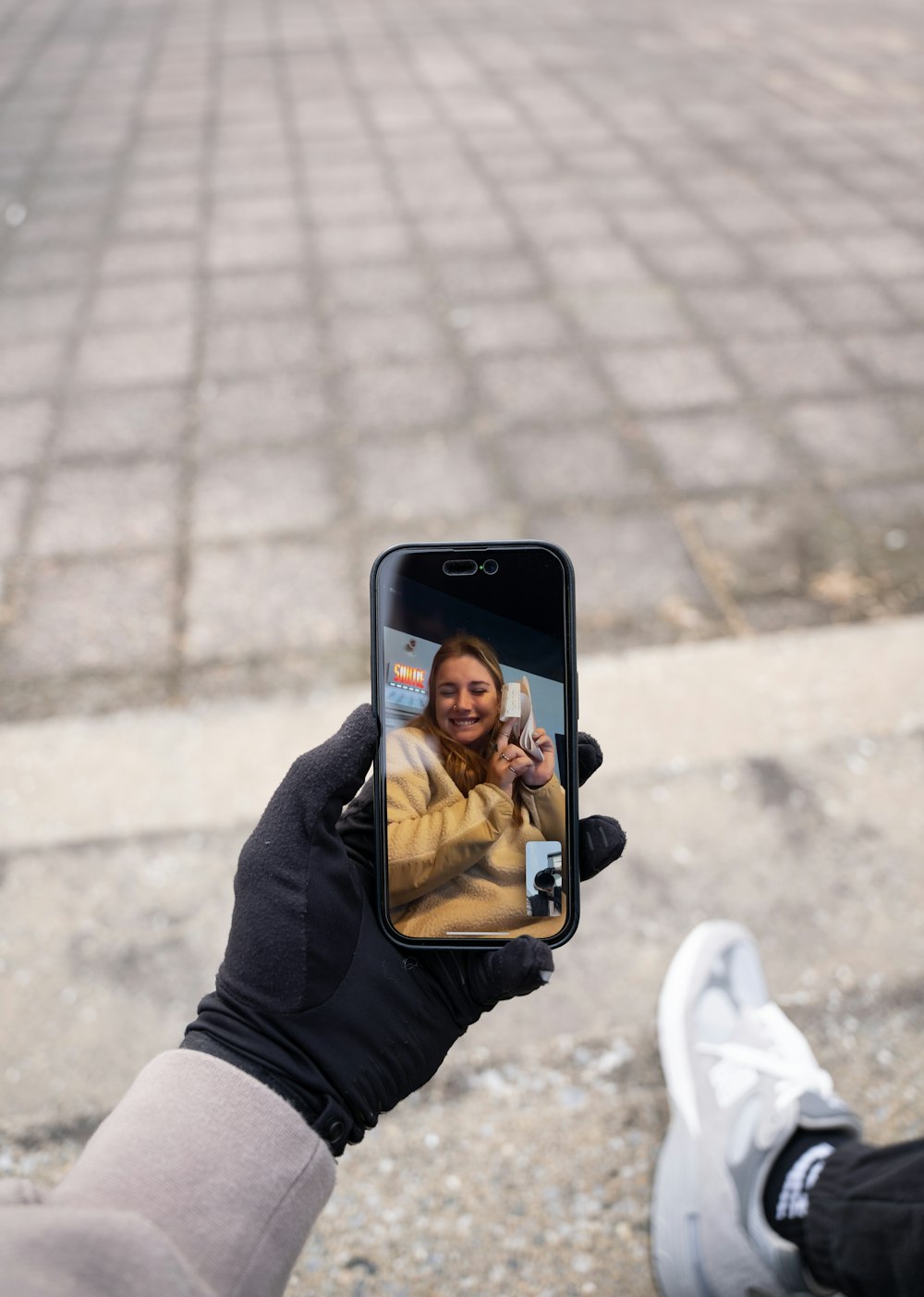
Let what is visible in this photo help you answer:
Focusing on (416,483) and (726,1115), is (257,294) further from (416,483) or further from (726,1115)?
(726,1115)

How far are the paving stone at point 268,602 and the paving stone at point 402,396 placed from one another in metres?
0.66

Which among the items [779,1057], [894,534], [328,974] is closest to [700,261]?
[894,534]

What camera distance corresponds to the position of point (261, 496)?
284 centimetres

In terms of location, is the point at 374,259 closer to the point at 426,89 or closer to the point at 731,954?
the point at 426,89

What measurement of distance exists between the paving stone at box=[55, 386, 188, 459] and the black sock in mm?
2436

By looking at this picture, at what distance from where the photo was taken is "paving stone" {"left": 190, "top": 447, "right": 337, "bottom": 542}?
2.73 metres

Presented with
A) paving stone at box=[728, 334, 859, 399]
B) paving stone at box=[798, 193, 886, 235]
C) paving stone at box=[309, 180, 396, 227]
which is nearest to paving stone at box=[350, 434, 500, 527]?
paving stone at box=[728, 334, 859, 399]

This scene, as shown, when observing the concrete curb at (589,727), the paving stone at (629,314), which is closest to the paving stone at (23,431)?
the concrete curb at (589,727)

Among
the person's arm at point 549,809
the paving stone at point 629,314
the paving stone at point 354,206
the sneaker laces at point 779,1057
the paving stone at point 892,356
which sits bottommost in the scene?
the sneaker laces at point 779,1057

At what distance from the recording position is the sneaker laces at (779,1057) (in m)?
1.58

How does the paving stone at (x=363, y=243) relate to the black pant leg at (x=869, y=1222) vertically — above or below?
above

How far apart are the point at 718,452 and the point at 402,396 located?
1019mm

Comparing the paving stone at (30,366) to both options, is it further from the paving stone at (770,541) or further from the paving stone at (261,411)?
the paving stone at (770,541)

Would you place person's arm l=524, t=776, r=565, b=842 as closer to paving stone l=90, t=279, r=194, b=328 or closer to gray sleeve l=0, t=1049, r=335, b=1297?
gray sleeve l=0, t=1049, r=335, b=1297
